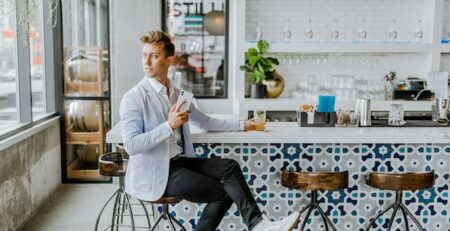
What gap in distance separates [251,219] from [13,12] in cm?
268

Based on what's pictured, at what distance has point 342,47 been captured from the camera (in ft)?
20.0

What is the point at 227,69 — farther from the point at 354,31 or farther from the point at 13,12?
the point at 13,12

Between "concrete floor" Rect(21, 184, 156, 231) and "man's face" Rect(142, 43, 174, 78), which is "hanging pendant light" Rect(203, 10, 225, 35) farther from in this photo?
"man's face" Rect(142, 43, 174, 78)

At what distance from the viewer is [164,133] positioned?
2.89 meters

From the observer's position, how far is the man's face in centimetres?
307

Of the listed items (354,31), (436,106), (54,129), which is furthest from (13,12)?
(354,31)

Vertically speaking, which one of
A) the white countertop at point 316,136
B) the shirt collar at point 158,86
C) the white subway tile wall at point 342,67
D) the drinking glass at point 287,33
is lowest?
the white countertop at point 316,136

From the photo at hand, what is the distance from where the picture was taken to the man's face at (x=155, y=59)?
3068 millimetres

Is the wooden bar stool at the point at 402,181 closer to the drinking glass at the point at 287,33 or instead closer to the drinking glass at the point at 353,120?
the drinking glass at the point at 353,120

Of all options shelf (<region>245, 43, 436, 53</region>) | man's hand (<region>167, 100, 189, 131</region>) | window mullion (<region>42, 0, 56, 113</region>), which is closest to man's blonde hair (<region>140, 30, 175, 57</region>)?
man's hand (<region>167, 100, 189, 131</region>)

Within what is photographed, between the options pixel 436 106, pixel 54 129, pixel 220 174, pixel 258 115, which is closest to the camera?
pixel 220 174

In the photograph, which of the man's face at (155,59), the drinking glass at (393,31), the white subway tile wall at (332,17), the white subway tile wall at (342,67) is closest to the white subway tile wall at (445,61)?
the white subway tile wall at (342,67)

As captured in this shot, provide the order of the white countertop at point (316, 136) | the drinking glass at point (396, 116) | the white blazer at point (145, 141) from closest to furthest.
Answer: the white blazer at point (145, 141) → the white countertop at point (316, 136) → the drinking glass at point (396, 116)

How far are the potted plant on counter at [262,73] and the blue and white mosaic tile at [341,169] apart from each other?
8.11 ft
